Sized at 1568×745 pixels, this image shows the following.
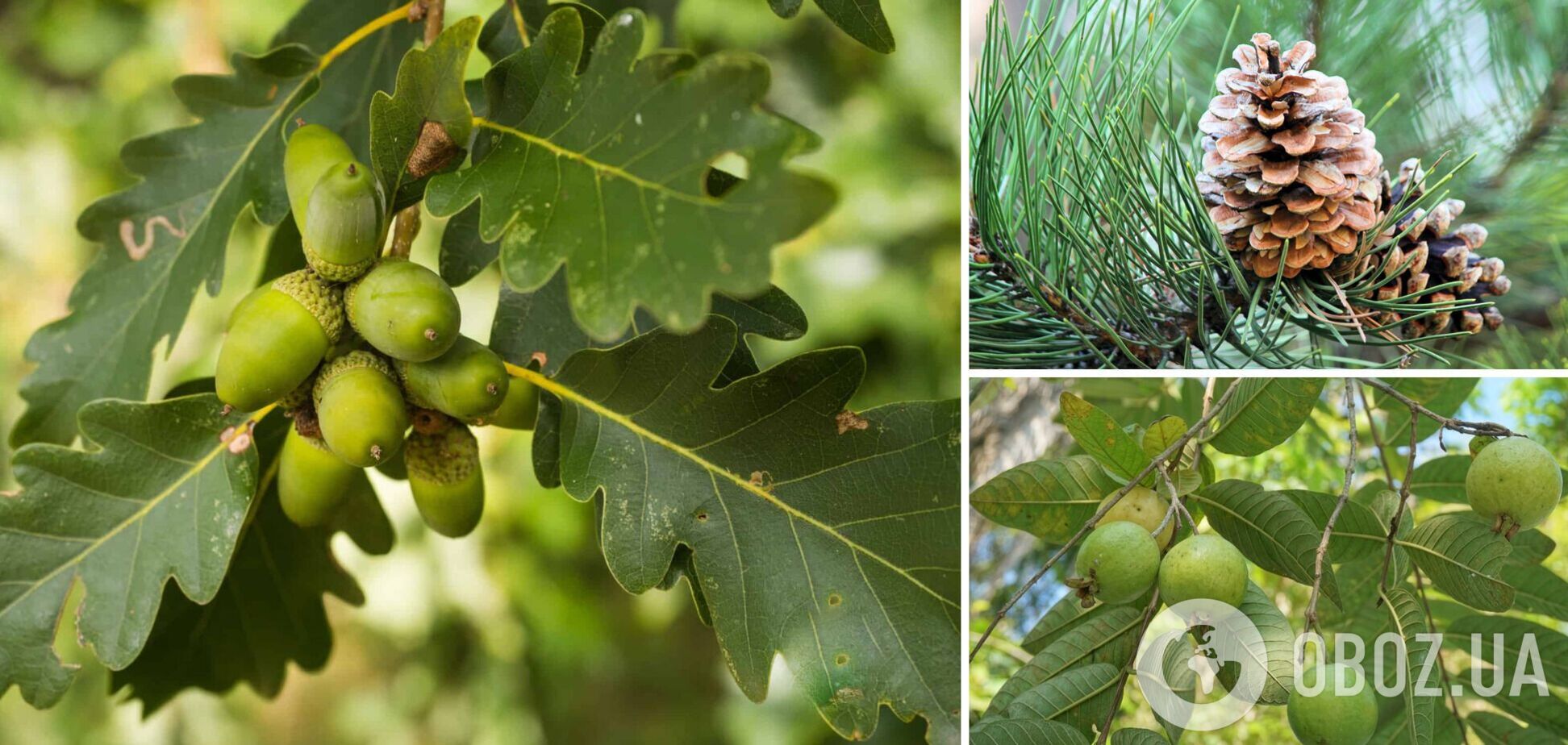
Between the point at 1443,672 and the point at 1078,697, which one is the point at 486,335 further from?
the point at 1443,672

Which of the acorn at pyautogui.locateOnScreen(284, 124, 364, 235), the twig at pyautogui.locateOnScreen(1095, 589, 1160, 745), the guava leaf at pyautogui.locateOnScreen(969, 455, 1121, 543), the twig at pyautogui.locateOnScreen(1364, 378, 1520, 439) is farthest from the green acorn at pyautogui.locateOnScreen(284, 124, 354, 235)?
the twig at pyautogui.locateOnScreen(1364, 378, 1520, 439)

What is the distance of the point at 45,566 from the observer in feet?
2.34

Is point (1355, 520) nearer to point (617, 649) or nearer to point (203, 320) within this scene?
point (617, 649)

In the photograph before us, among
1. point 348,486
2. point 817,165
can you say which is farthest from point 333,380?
point 817,165

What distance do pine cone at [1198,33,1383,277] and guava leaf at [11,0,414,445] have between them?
66 cm

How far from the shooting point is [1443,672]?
79cm

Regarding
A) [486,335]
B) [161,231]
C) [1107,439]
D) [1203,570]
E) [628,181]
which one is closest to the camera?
[628,181]

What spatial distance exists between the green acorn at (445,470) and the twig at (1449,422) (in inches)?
23.9

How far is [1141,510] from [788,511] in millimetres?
246

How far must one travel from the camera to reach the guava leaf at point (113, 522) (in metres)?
0.70

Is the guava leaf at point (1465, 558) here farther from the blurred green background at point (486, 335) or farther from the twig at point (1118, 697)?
the blurred green background at point (486, 335)

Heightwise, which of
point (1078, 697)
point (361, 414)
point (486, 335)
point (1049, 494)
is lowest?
point (486, 335)

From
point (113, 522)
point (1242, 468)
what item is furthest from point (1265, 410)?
point (113, 522)

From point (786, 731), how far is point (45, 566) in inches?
40.2
